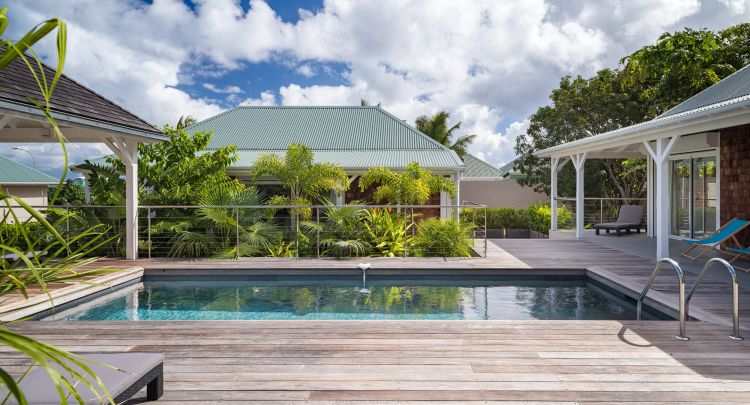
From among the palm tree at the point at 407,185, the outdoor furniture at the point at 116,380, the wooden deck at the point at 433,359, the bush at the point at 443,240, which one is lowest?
the wooden deck at the point at 433,359

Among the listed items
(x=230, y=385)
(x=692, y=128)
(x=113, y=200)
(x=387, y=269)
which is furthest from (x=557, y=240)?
(x=230, y=385)

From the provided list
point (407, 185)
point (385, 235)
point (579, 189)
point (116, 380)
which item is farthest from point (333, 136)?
point (116, 380)

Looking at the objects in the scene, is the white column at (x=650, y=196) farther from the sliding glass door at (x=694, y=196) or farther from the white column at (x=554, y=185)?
the white column at (x=554, y=185)

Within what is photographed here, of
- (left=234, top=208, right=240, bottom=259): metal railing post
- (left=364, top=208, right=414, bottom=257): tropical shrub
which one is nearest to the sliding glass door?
(left=364, top=208, right=414, bottom=257): tropical shrub

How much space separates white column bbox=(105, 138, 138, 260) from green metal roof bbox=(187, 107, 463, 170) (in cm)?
573

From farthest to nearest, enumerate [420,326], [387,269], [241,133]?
[241,133] → [387,269] → [420,326]

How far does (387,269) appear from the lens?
30.3ft

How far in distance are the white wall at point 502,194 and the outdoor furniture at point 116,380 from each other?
22.3 meters

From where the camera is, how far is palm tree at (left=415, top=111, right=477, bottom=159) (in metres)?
28.7

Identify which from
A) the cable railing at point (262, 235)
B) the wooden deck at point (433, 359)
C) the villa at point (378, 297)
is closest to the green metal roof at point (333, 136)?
the villa at point (378, 297)

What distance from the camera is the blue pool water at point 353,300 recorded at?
722 cm

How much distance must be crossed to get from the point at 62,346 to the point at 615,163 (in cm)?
2127

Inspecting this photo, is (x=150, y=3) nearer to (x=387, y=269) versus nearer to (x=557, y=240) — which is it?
(x=387, y=269)

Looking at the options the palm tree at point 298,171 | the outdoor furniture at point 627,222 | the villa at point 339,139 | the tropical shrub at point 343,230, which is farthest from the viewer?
the villa at point 339,139
